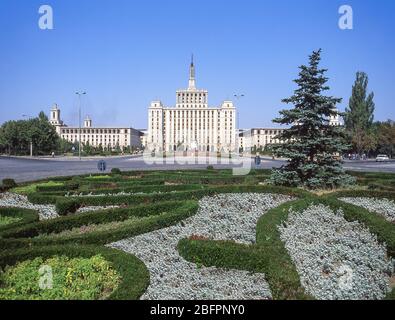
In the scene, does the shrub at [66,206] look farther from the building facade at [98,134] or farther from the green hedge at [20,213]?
the building facade at [98,134]

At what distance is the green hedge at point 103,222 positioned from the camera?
7.37 meters

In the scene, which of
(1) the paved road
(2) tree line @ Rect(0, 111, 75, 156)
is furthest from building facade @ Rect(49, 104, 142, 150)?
(1) the paved road

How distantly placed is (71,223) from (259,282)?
4.80 m

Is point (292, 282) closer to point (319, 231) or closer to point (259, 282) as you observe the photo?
point (259, 282)

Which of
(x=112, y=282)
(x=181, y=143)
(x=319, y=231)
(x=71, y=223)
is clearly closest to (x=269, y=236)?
(x=319, y=231)

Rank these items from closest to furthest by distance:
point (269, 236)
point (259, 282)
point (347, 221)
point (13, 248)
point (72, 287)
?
point (72, 287)
point (259, 282)
point (13, 248)
point (269, 236)
point (347, 221)

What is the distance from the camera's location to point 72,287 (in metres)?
5.78

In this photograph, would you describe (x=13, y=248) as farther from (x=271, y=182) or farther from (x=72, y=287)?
(x=271, y=182)

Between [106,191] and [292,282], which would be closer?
[292,282]

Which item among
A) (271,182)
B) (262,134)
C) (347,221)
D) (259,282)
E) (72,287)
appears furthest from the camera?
(262,134)

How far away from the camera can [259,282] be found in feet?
20.4

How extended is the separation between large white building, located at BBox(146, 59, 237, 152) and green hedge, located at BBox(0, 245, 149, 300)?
117994 mm

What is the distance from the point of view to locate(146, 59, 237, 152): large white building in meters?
126

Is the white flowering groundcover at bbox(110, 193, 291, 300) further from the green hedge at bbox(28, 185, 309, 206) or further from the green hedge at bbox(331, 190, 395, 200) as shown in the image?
the green hedge at bbox(331, 190, 395, 200)
